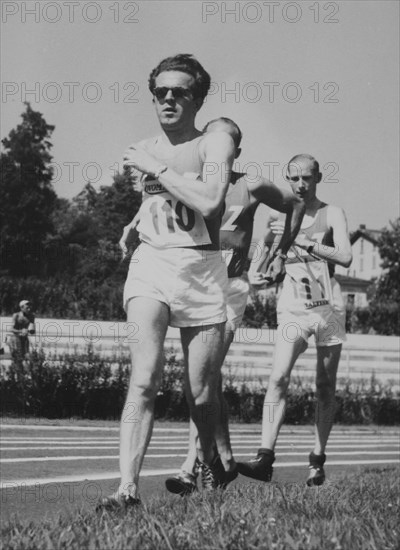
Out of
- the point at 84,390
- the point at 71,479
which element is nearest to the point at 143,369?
the point at 71,479

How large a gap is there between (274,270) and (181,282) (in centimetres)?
239

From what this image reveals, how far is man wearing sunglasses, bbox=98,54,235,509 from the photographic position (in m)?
5.77

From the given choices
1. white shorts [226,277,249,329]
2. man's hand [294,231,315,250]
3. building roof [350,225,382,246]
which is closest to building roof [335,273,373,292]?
building roof [350,225,382,246]

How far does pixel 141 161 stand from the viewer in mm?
5836

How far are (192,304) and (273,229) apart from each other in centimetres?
224

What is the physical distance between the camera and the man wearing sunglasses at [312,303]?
28.7 ft

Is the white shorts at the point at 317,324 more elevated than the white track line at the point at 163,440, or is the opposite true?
the white shorts at the point at 317,324

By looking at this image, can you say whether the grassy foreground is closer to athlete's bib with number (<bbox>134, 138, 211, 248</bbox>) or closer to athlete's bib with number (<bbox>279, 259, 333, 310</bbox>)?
athlete's bib with number (<bbox>134, 138, 211, 248</bbox>)

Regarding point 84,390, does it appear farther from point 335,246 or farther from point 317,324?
point 335,246

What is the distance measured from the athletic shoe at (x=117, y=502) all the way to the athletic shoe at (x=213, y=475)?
52.5 inches

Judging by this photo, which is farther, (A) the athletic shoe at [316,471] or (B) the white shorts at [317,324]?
(B) the white shorts at [317,324]

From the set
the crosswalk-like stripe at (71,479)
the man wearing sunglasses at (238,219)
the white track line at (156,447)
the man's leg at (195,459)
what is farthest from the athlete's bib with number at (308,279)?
the white track line at (156,447)

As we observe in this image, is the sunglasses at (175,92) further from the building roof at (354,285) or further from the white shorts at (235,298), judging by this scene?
the building roof at (354,285)

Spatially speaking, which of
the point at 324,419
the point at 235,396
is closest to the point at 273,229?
the point at 324,419
